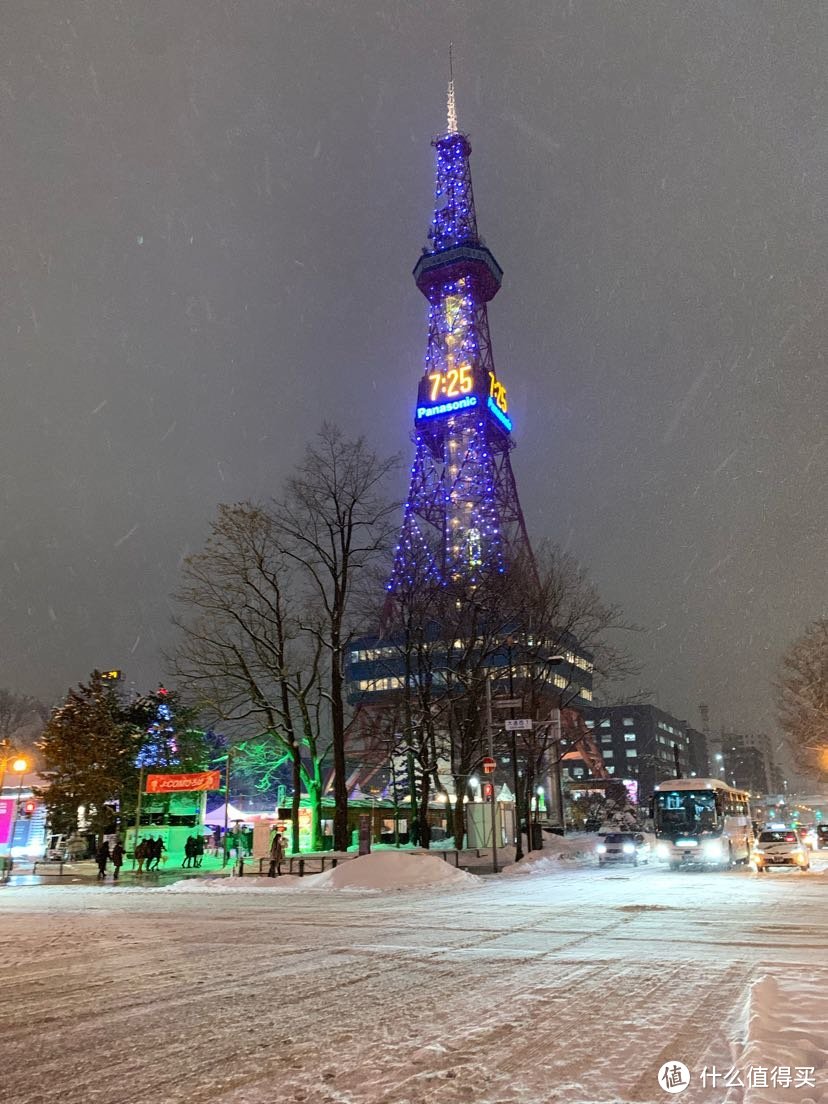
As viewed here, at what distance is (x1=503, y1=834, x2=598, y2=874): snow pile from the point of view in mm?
29255

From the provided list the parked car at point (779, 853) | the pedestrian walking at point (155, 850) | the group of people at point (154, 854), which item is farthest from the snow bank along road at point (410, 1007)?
the pedestrian walking at point (155, 850)

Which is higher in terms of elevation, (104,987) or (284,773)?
(284,773)

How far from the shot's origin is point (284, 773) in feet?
232

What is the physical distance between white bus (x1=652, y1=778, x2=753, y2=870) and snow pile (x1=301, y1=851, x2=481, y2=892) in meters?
9.58

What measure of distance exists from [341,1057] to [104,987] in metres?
3.97

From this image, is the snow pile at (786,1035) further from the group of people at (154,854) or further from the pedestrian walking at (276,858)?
the group of people at (154,854)

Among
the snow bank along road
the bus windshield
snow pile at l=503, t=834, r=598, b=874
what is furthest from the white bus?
the snow bank along road

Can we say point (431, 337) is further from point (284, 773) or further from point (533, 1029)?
point (533, 1029)

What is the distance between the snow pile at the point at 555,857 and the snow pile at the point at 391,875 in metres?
5.88

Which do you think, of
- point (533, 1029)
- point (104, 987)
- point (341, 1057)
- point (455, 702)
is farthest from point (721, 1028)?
point (455, 702)

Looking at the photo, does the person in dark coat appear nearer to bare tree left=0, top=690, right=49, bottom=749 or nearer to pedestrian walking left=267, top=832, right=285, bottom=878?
pedestrian walking left=267, top=832, right=285, bottom=878

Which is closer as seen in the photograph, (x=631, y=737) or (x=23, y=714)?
(x=23, y=714)

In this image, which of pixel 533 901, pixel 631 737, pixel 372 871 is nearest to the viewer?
pixel 533 901

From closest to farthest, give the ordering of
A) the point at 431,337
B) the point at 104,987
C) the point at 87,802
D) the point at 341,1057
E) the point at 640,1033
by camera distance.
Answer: the point at 341,1057 → the point at 640,1033 → the point at 104,987 → the point at 87,802 → the point at 431,337
